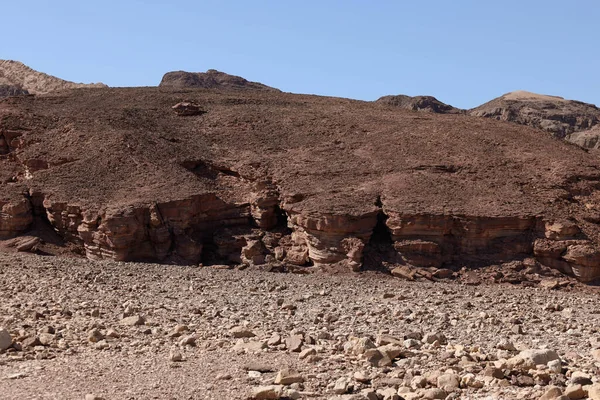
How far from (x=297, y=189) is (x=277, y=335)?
38.6ft

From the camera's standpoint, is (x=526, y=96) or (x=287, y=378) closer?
(x=287, y=378)

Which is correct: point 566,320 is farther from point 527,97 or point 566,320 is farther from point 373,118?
point 527,97

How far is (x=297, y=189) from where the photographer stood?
25469 millimetres

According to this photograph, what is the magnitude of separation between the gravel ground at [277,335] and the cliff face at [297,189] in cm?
157

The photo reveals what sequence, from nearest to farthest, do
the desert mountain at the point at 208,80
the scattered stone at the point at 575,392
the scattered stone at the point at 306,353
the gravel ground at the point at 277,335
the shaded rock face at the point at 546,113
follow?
Answer: 1. the scattered stone at the point at 575,392
2. the gravel ground at the point at 277,335
3. the scattered stone at the point at 306,353
4. the shaded rock face at the point at 546,113
5. the desert mountain at the point at 208,80

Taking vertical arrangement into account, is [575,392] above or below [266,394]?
above

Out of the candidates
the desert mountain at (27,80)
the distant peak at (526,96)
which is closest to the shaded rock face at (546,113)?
the distant peak at (526,96)

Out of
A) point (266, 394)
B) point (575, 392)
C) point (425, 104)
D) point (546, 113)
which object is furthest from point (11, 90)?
point (575, 392)

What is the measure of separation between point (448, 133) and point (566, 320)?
13597 millimetres

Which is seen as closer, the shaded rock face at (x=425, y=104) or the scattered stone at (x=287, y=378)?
the scattered stone at (x=287, y=378)

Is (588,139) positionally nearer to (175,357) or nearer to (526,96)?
(526,96)

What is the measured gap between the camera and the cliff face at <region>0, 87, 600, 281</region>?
2375 cm

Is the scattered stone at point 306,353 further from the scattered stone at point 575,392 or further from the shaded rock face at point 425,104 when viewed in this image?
the shaded rock face at point 425,104

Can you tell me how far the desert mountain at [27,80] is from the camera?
178 ft
